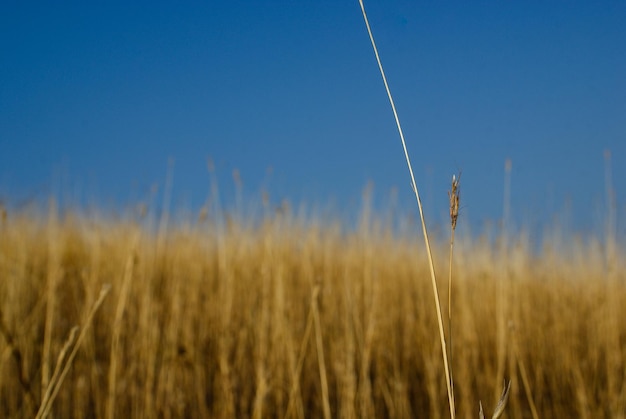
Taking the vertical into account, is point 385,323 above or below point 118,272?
below

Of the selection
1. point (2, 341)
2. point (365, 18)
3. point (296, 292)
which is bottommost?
point (2, 341)

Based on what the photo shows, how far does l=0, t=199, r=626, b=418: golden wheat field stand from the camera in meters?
1.46

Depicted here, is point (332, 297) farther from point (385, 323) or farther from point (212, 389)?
point (212, 389)

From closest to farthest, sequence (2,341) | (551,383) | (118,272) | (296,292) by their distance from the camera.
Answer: (2,341), (551,383), (118,272), (296,292)

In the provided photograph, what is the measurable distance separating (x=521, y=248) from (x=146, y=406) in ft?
5.71

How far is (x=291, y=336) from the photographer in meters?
1.39

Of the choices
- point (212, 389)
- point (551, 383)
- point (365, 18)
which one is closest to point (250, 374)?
point (212, 389)

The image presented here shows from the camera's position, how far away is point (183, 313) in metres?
2.11

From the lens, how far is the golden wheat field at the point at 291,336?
1.46m

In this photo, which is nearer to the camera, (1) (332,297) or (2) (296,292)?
(1) (332,297)

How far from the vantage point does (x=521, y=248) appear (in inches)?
95.0

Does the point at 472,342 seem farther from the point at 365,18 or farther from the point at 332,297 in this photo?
the point at 365,18

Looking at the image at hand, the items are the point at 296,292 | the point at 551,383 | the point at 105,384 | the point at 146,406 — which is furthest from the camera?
the point at 296,292

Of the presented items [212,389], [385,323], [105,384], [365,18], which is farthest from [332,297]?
[365,18]
